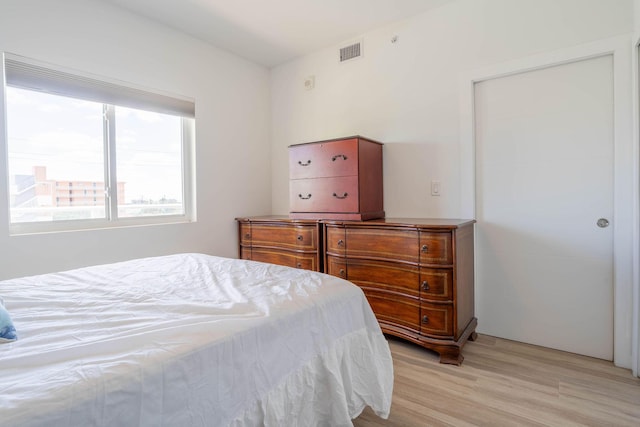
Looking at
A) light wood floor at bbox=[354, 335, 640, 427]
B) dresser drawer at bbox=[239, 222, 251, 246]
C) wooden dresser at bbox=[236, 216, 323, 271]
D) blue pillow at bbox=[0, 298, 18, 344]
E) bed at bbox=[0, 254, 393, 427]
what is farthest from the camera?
dresser drawer at bbox=[239, 222, 251, 246]

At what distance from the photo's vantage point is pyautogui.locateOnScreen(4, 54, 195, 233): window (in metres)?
2.26

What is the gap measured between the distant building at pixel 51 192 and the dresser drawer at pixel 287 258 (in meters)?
1.40

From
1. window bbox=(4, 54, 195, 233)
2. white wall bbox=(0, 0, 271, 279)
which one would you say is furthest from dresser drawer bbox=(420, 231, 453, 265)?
window bbox=(4, 54, 195, 233)

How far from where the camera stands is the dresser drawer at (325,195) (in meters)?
2.71

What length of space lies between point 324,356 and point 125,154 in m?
2.49

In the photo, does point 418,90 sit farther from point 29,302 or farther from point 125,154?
point 29,302

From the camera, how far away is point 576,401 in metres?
1.76

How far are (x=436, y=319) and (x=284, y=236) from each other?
1473mm

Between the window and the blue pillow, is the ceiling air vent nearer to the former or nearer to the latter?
the window

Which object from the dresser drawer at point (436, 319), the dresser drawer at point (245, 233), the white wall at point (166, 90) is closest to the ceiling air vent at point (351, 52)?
the white wall at point (166, 90)

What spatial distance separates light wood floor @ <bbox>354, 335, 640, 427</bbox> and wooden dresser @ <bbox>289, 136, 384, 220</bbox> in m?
1.17

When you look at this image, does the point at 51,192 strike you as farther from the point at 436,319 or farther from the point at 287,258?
the point at 436,319

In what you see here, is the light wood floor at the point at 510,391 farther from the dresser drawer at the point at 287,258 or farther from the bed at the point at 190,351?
the dresser drawer at the point at 287,258

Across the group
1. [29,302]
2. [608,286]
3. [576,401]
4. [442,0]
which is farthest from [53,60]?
[608,286]
